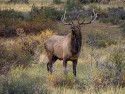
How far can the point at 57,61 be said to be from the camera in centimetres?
2114

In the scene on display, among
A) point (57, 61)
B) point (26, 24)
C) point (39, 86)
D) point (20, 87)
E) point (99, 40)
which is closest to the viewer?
point (20, 87)

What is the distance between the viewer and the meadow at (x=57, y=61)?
36.1ft

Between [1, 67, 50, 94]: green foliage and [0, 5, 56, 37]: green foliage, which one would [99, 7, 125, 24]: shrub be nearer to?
[0, 5, 56, 37]: green foliage

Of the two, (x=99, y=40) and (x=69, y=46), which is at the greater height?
(x=69, y=46)

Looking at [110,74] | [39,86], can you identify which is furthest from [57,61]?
[39,86]

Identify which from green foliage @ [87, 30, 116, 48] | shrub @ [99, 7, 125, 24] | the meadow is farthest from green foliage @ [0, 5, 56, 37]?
shrub @ [99, 7, 125, 24]

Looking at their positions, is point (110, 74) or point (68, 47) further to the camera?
point (68, 47)

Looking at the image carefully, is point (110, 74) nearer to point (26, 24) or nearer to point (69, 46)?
point (69, 46)

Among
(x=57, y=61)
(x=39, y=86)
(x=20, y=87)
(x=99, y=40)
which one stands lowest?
(x=99, y=40)

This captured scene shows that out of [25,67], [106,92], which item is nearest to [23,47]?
[25,67]

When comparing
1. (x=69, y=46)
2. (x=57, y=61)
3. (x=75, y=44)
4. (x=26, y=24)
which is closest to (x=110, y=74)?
(x=75, y=44)

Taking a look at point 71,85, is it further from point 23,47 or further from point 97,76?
point 23,47

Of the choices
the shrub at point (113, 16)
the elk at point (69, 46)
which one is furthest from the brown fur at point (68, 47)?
the shrub at point (113, 16)

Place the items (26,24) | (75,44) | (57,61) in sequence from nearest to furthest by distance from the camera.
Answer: (75,44)
(57,61)
(26,24)
